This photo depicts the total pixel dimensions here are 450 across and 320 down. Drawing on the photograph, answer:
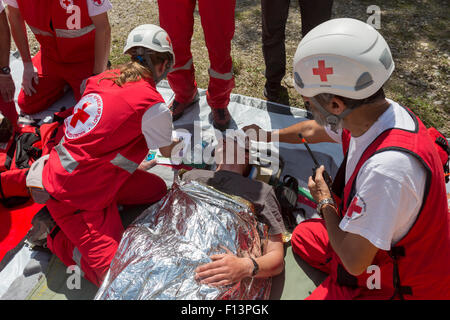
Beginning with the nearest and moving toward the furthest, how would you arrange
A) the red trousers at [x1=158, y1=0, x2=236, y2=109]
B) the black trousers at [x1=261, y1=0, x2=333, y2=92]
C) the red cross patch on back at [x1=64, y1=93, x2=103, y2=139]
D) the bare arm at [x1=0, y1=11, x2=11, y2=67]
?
1. the red cross patch on back at [x1=64, y1=93, x2=103, y2=139]
2. the red trousers at [x1=158, y1=0, x2=236, y2=109]
3. the bare arm at [x1=0, y1=11, x2=11, y2=67]
4. the black trousers at [x1=261, y1=0, x2=333, y2=92]

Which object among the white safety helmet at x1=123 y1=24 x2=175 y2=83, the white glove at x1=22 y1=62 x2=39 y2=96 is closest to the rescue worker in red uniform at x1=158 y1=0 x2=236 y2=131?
the white safety helmet at x1=123 y1=24 x2=175 y2=83

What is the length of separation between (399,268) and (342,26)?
1336 millimetres

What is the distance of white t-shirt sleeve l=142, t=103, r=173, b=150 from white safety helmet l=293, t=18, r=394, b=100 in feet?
3.92

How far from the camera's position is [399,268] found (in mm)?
1921

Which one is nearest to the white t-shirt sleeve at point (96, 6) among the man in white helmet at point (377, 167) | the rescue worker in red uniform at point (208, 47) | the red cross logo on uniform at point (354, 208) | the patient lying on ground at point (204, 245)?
the rescue worker in red uniform at point (208, 47)

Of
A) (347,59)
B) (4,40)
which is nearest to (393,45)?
(347,59)

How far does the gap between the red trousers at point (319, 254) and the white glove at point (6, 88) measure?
3.35m

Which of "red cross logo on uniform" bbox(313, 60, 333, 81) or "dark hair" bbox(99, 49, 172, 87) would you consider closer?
"red cross logo on uniform" bbox(313, 60, 333, 81)

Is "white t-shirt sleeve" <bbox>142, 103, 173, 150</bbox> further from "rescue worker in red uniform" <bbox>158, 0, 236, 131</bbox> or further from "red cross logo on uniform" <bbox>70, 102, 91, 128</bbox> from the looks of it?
"rescue worker in red uniform" <bbox>158, 0, 236, 131</bbox>

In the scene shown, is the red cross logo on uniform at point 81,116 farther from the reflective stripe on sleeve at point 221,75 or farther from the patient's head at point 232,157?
the reflective stripe on sleeve at point 221,75

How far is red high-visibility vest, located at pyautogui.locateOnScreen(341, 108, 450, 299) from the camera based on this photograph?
5.25 ft

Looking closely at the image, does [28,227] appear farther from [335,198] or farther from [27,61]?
[335,198]

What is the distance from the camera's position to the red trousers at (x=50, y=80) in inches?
161
